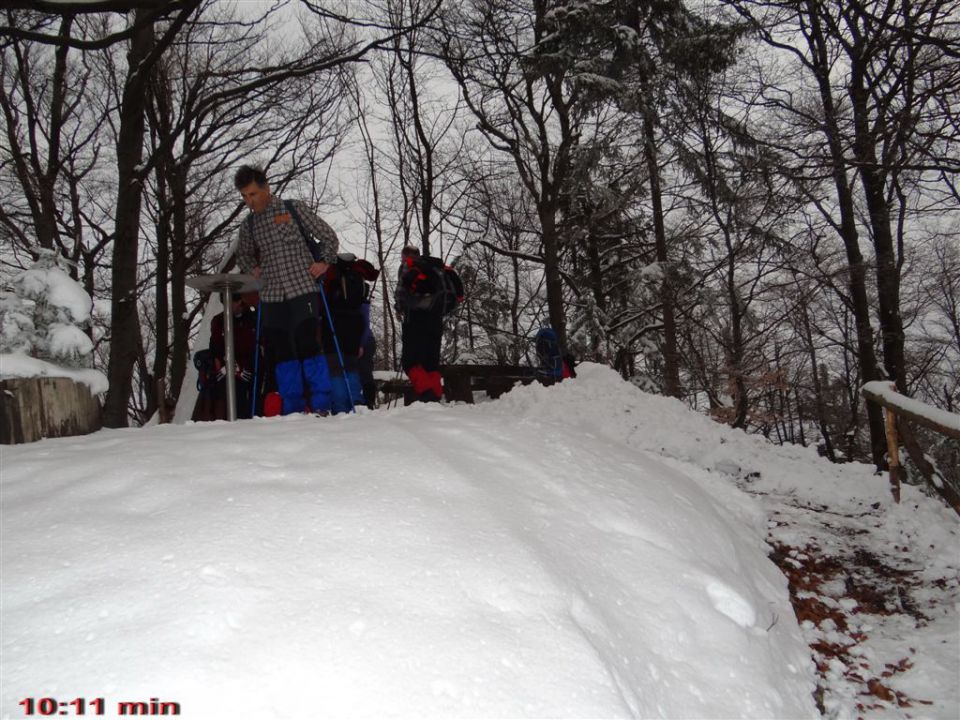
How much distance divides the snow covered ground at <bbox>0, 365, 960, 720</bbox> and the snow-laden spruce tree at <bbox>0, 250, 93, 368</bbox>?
74 cm

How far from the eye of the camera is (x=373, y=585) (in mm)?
2000

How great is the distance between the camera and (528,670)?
71.1 inches

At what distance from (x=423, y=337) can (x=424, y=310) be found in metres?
0.26

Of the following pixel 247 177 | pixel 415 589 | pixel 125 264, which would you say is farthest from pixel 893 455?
pixel 125 264

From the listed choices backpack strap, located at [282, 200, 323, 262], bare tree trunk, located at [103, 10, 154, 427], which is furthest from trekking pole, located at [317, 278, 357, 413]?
bare tree trunk, located at [103, 10, 154, 427]

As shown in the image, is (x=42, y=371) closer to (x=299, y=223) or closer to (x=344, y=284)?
(x=299, y=223)

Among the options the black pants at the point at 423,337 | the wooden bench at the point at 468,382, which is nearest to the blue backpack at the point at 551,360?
the wooden bench at the point at 468,382

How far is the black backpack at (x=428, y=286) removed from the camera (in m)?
5.84

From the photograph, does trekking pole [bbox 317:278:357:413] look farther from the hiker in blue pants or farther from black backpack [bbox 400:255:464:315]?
black backpack [bbox 400:255:464:315]

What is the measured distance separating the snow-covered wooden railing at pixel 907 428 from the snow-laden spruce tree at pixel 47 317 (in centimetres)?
555
